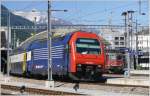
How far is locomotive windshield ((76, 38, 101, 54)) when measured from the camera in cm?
3188

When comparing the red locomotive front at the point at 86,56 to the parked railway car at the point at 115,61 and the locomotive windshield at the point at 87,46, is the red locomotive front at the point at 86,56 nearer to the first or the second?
the locomotive windshield at the point at 87,46

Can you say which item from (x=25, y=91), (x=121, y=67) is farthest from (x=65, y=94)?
(x=121, y=67)

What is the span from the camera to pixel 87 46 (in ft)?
105

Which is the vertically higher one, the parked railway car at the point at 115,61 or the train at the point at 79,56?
the train at the point at 79,56

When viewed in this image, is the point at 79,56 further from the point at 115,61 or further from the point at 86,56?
the point at 115,61

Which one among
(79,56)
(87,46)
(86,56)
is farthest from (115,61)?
(79,56)

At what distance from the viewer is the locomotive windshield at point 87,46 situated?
31.9m

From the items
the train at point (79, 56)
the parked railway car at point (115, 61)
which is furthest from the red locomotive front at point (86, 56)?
the parked railway car at point (115, 61)

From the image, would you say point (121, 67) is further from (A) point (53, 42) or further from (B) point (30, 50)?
(A) point (53, 42)

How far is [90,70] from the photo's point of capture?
32.1m

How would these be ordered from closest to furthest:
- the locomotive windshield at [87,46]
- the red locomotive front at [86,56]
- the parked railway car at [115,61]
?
the red locomotive front at [86,56] → the locomotive windshield at [87,46] → the parked railway car at [115,61]

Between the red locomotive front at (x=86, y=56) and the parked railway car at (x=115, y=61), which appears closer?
the red locomotive front at (x=86, y=56)

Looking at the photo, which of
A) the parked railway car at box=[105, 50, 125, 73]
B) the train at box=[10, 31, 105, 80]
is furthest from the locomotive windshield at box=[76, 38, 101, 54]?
the parked railway car at box=[105, 50, 125, 73]

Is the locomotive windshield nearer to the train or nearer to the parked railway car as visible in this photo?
the train
